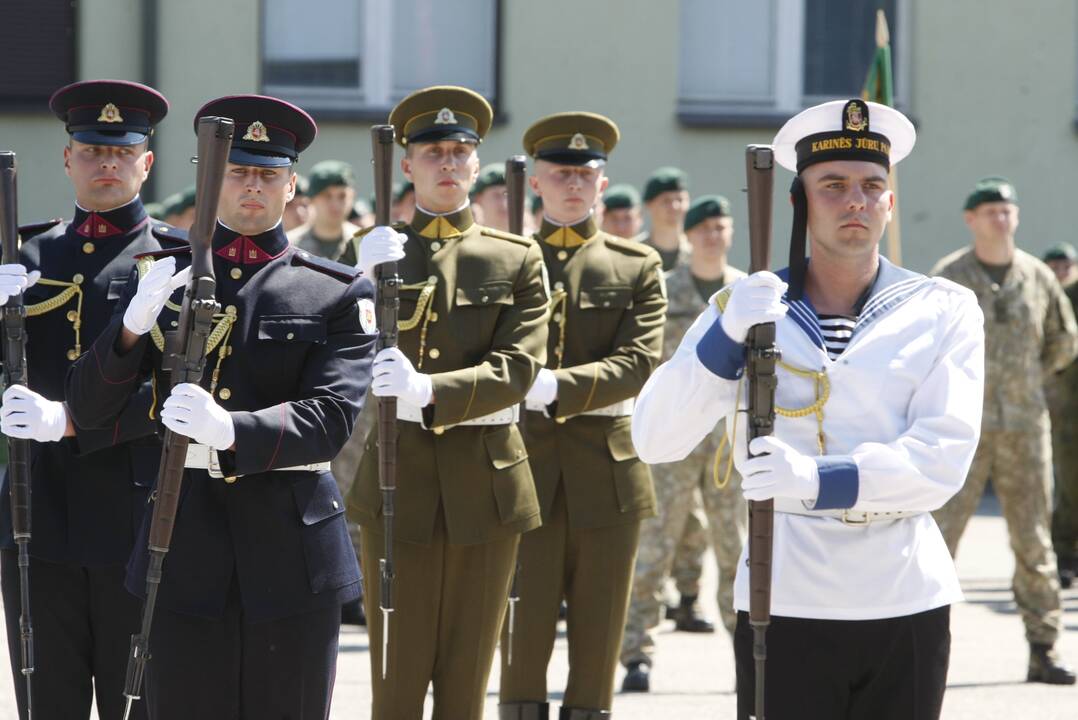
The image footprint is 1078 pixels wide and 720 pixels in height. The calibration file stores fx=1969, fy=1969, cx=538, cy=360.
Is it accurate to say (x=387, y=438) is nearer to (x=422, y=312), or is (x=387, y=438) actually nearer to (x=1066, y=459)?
(x=422, y=312)

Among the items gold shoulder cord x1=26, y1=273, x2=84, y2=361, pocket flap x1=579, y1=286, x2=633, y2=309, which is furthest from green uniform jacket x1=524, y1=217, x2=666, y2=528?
gold shoulder cord x1=26, y1=273, x2=84, y2=361

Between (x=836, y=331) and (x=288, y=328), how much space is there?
51.9 inches

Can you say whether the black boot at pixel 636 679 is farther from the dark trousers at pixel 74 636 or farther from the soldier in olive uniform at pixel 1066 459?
the soldier in olive uniform at pixel 1066 459

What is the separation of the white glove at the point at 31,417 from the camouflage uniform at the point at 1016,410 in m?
4.65

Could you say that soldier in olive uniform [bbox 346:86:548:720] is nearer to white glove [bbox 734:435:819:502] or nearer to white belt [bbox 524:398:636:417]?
white belt [bbox 524:398:636:417]

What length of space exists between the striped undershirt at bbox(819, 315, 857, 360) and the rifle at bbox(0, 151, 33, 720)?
234cm

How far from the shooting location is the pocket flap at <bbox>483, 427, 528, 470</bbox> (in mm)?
6238

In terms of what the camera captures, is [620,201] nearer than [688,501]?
No

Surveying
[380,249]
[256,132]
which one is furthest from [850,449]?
[380,249]

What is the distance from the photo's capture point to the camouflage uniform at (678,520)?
834 cm

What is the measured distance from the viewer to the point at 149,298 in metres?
4.69

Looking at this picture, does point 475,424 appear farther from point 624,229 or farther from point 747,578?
point 624,229

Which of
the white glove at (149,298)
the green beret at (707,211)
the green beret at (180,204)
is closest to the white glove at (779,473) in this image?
the white glove at (149,298)

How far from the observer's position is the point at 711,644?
945cm
